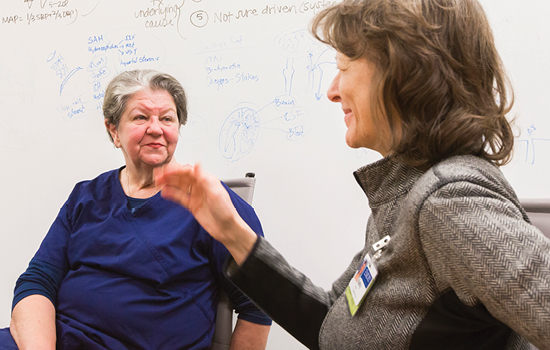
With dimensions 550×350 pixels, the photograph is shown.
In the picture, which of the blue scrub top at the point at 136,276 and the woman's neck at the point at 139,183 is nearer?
the blue scrub top at the point at 136,276

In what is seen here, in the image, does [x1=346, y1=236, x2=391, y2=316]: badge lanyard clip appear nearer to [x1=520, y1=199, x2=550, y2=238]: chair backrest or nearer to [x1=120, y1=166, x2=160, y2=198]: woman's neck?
[x1=520, y1=199, x2=550, y2=238]: chair backrest

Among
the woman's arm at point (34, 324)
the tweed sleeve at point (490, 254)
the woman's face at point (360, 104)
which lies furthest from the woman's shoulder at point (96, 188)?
the tweed sleeve at point (490, 254)

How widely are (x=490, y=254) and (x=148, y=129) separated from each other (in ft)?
4.16

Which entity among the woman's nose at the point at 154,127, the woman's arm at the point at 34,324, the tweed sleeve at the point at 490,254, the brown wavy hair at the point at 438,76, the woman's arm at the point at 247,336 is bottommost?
the woman's arm at the point at 247,336

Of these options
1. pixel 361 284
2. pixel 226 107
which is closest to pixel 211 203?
pixel 361 284

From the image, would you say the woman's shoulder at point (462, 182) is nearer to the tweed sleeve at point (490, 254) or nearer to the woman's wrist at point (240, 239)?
the tweed sleeve at point (490, 254)

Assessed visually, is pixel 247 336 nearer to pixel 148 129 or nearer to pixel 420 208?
pixel 148 129

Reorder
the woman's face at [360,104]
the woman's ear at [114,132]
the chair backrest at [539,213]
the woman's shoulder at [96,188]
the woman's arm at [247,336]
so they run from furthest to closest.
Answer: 1. the woman's ear at [114,132]
2. the woman's shoulder at [96,188]
3. the woman's arm at [247,336]
4. the chair backrest at [539,213]
5. the woman's face at [360,104]

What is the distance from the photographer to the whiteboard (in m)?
1.77

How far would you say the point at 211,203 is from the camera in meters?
0.91

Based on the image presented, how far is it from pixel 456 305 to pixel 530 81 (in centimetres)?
146

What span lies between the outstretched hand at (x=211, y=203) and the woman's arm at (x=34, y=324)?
64 centimetres

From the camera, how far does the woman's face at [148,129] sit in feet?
5.12

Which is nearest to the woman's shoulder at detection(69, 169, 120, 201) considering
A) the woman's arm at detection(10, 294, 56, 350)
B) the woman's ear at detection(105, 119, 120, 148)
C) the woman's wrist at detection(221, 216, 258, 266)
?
the woman's ear at detection(105, 119, 120, 148)
